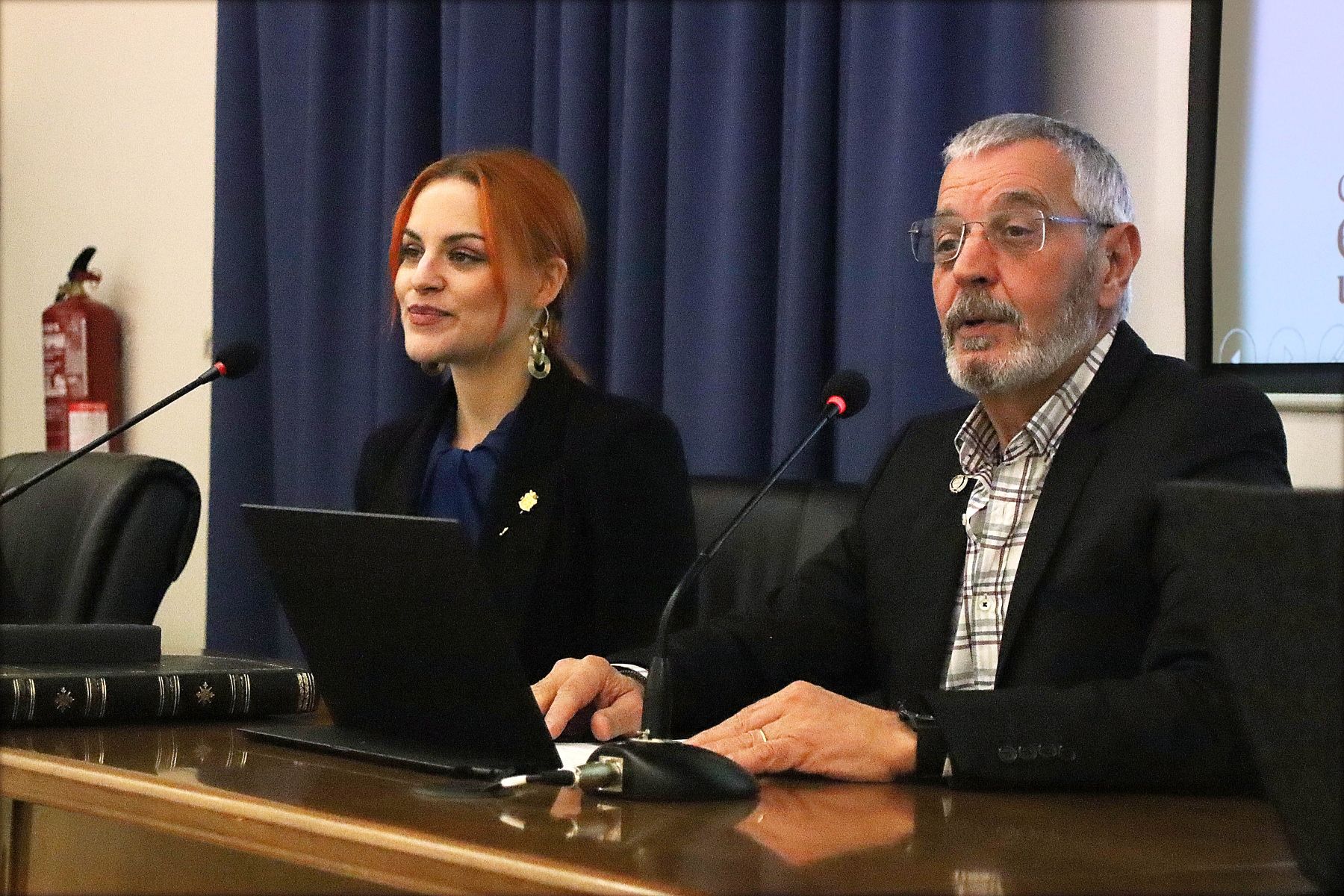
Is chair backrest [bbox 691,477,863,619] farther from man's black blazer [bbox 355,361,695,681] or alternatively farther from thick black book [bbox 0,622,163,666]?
thick black book [bbox 0,622,163,666]

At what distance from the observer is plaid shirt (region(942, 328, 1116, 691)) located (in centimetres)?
173

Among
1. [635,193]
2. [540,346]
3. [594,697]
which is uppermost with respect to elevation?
[635,193]

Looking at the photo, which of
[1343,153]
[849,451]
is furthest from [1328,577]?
[849,451]

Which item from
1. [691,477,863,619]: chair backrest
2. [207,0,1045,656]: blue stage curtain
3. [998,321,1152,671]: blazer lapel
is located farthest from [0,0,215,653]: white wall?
[998,321,1152,671]: blazer lapel

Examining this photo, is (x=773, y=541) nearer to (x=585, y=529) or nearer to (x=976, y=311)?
(x=585, y=529)

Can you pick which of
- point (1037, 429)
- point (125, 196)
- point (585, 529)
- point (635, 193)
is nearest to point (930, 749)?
point (1037, 429)

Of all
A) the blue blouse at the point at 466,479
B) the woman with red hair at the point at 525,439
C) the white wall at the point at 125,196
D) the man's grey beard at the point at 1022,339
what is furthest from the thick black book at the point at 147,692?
the white wall at the point at 125,196

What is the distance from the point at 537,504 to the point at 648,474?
0.54 feet

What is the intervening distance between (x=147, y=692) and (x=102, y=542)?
887 millimetres

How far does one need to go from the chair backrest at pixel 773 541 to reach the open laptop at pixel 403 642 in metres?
0.76

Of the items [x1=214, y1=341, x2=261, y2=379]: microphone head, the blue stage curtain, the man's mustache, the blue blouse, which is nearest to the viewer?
the man's mustache

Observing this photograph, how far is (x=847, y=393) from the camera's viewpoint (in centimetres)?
163

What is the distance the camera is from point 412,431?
2539mm

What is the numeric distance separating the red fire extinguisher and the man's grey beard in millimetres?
2695
